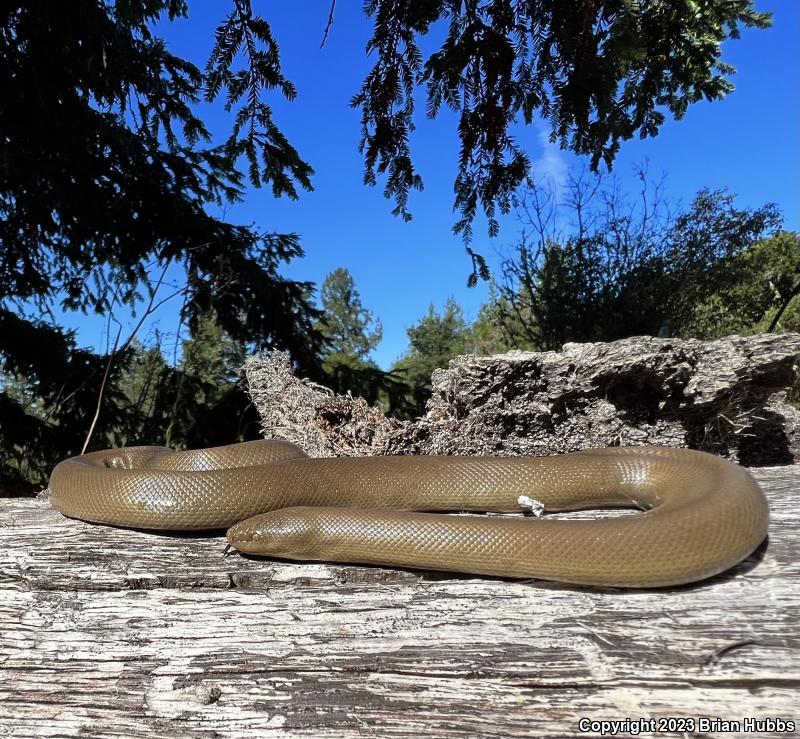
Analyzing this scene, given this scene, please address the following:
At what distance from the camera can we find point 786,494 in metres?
2.66

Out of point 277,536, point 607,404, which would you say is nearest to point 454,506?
point 277,536

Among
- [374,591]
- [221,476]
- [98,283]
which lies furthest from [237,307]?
[374,591]

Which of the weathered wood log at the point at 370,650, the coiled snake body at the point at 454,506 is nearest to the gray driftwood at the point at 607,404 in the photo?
the coiled snake body at the point at 454,506

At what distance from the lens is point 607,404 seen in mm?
3377

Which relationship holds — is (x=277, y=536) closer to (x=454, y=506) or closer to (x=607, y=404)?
(x=454, y=506)

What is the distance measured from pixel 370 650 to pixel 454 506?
1264 mm

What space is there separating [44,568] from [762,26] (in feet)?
18.9

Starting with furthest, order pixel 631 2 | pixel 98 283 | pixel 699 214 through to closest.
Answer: pixel 699 214
pixel 98 283
pixel 631 2

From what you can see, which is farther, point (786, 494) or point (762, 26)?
point (762, 26)

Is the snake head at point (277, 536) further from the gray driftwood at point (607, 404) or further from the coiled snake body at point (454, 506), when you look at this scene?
the gray driftwood at point (607, 404)

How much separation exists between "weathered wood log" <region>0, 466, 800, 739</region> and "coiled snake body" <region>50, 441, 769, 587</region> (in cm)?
10

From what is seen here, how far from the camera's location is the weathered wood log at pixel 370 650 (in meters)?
1.54

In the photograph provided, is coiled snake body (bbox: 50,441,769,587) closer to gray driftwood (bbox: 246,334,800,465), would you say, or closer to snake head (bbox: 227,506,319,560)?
snake head (bbox: 227,506,319,560)

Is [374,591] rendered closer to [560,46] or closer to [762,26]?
[560,46]
